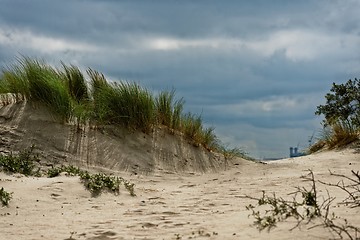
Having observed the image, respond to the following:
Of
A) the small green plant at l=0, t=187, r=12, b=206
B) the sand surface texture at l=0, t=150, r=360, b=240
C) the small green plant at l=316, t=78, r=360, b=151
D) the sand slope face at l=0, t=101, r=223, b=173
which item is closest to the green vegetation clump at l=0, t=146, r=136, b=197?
the small green plant at l=0, t=187, r=12, b=206

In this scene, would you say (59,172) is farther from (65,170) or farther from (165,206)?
(165,206)

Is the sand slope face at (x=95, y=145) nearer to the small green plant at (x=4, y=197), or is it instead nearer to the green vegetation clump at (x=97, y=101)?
the green vegetation clump at (x=97, y=101)

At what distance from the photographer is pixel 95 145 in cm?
1091

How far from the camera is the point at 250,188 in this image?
28.9ft

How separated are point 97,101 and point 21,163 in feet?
8.78

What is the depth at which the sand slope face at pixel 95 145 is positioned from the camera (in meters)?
10.5

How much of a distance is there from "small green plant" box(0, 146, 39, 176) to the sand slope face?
249 millimetres

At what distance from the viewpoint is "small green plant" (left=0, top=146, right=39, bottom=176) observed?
9203 millimetres

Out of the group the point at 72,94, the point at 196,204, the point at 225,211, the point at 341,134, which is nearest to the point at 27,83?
the point at 72,94

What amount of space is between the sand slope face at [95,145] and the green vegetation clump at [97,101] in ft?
0.76

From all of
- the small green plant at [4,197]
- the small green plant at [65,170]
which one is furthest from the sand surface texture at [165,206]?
the small green plant at [65,170]

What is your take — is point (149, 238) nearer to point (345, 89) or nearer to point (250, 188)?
point (250, 188)

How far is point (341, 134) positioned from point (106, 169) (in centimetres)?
623

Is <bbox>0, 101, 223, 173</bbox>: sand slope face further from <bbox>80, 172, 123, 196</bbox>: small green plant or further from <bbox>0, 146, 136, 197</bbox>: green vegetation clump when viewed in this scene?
<bbox>80, 172, 123, 196</bbox>: small green plant
